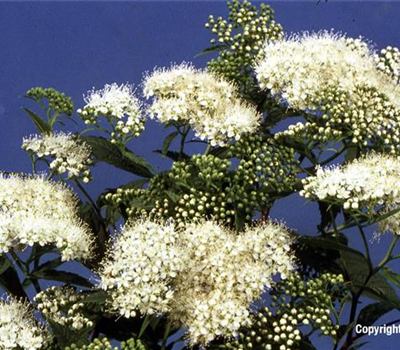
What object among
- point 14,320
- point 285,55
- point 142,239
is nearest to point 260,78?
point 285,55

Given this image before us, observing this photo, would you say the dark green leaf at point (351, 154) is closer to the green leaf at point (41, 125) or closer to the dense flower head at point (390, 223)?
the dense flower head at point (390, 223)

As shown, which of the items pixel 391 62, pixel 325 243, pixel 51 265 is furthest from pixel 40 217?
pixel 391 62

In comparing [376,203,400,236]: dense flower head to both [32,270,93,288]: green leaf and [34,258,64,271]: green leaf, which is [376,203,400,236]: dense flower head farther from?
[34,258,64,271]: green leaf

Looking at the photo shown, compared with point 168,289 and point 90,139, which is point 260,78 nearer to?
point 90,139

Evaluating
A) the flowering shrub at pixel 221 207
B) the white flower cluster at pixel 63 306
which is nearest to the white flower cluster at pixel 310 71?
the flowering shrub at pixel 221 207

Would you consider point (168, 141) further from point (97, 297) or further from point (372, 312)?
point (372, 312)

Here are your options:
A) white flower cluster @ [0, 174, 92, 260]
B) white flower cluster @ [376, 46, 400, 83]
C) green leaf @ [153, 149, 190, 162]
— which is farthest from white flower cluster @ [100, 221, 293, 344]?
white flower cluster @ [376, 46, 400, 83]
